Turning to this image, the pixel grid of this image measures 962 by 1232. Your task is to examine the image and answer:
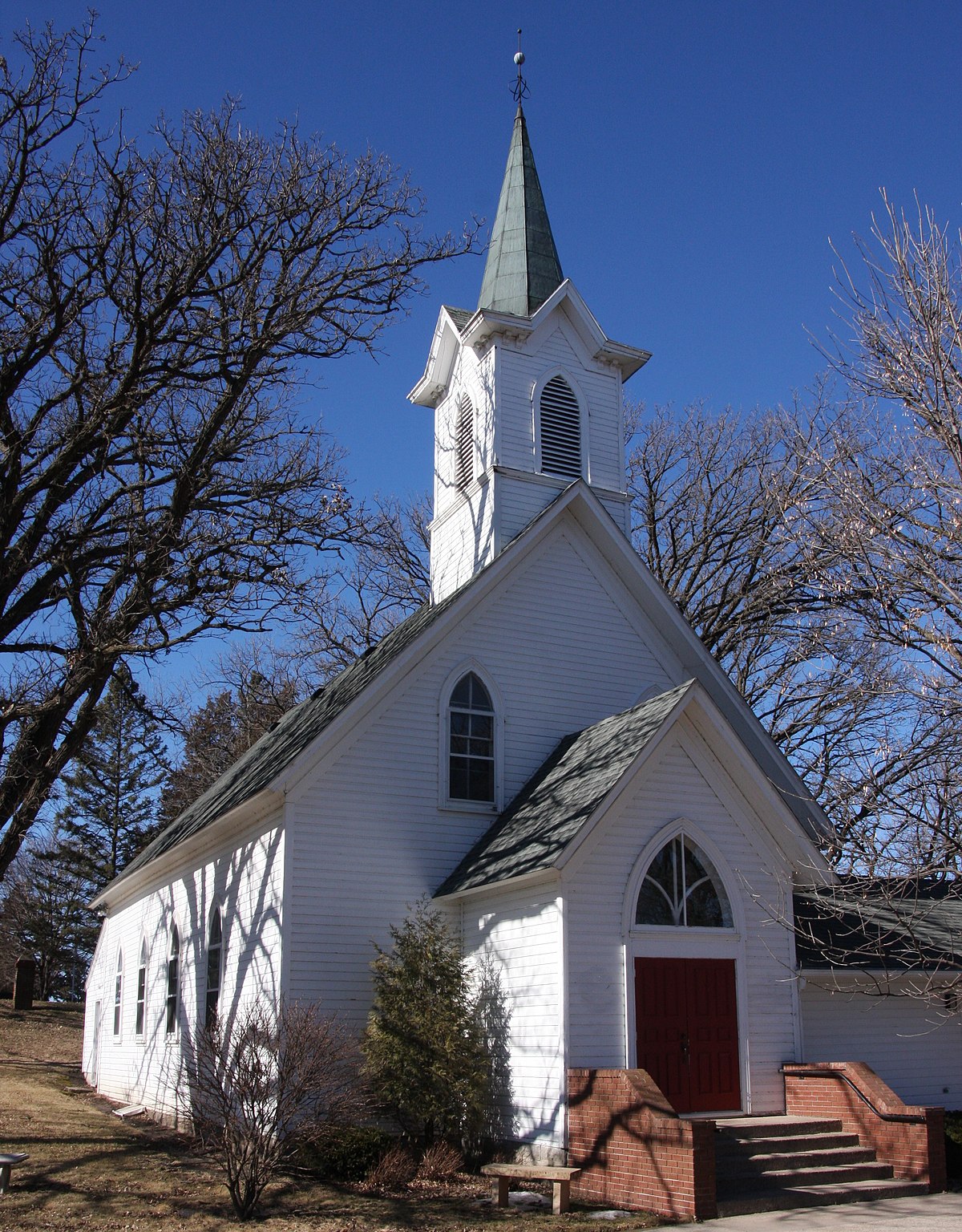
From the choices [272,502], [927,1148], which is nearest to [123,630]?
Result: [272,502]

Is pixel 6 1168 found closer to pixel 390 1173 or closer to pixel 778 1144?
pixel 390 1173

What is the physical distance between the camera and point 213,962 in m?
17.6

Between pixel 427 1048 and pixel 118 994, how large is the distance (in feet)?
45.3

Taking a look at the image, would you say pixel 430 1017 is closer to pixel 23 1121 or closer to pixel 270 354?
pixel 23 1121

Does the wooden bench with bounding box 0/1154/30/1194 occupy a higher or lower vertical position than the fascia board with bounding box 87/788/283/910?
lower

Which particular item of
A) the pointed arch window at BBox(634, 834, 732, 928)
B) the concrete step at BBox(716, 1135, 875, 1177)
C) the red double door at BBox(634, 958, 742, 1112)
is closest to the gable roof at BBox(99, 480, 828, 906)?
the pointed arch window at BBox(634, 834, 732, 928)

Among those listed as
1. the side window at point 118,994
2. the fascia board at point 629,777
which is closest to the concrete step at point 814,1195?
the fascia board at point 629,777

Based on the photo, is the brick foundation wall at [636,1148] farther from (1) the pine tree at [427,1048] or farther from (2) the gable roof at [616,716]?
(2) the gable roof at [616,716]

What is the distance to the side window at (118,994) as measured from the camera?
77.6ft

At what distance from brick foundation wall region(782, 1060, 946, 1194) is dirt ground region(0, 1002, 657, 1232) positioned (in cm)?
361

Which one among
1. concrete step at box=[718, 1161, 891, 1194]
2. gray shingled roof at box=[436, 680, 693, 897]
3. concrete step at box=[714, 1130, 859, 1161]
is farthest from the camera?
gray shingled roof at box=[436, 680, 693, 897]

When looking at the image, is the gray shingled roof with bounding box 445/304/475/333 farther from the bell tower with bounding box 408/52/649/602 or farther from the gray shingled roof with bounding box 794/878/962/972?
the gray shingled roof with bounding box 794/878/962/972

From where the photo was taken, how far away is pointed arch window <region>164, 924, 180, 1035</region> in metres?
19.2

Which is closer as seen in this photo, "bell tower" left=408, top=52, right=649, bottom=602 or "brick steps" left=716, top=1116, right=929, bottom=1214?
"brick steps" left=716, top=1116, right=929, bottom=1214
